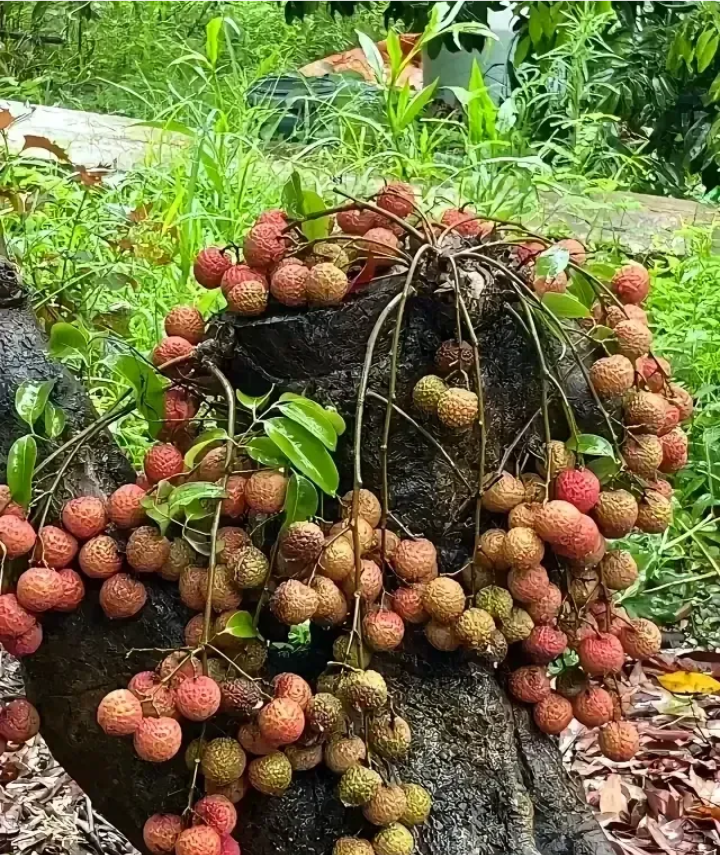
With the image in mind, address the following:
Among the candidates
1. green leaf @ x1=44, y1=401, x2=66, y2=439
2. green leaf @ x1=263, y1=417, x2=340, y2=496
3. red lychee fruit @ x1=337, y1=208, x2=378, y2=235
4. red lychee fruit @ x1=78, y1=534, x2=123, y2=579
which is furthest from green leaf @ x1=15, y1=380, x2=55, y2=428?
red lychee fruit @ x1=337, y1=208, x2=378, y2=235

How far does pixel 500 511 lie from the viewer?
979 millimetres

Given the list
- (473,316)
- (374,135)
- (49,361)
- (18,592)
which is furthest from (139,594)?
(374,135)

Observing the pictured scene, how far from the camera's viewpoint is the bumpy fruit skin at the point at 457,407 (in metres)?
0.91

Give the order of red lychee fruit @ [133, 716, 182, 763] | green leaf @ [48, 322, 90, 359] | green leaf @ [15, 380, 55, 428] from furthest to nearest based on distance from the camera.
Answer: green leaf @ [48, 322, 90, 359]
green leaf @ [15, 380, 55, 428]
red lychee fruit @ [133, 716, 182, 763]

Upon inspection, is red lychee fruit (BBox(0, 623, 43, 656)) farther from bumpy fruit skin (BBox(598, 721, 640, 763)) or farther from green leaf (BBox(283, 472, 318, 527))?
bumpy fruit skin (BBox(598, 721, 640, 763))

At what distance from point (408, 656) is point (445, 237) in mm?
410

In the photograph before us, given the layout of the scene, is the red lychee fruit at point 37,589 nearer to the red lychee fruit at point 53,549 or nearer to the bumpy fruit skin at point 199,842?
the red lychee fruit at point 53,549

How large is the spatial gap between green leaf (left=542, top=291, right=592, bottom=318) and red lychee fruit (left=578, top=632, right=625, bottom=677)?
32cm

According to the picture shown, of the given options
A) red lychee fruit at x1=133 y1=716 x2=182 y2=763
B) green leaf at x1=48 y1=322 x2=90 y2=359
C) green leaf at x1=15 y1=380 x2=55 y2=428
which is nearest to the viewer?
red lychee fruit at x1=133 y1=716 x2=182 y2=763

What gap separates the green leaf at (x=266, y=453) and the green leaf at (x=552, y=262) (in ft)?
0.98

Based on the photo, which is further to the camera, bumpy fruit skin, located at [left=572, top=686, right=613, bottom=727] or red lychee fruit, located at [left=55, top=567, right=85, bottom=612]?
bumpy fruit skin, located at [left=572, top=686, right=613, bottom=727]

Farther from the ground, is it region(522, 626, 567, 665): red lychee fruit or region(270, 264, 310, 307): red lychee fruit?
region(270, 264, 310, 307): red lychee fruit

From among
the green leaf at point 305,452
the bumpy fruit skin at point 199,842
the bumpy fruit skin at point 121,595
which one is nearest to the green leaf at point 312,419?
the green leaf at point 305,452

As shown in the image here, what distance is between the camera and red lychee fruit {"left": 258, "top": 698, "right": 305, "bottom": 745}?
826mm
